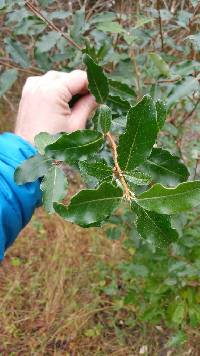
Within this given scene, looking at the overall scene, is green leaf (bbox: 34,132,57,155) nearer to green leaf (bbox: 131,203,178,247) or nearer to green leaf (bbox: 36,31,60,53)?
green leaf (bbox: 131,203,178,247)

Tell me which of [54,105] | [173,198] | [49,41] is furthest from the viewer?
[49,41]

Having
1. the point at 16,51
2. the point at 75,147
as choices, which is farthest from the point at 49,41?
the point at 75,147

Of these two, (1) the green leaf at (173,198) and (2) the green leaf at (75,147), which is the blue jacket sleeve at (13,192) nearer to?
(2) the green leaf at (75,147)

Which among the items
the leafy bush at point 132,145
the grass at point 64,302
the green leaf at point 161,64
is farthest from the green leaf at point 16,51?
the grass at point 64,302

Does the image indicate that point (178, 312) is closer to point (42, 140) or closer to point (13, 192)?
point (13, 192)

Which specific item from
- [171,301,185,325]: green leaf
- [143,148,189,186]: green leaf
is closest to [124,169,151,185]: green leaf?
[143,148,189,186]: green leaf

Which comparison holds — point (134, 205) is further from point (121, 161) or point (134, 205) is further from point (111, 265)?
point (111, 265)

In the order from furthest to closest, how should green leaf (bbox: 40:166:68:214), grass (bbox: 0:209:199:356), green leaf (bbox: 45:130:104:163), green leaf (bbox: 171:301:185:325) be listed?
grass (bbox: 0:209:199:356) < green leaf (bbox: 171:301:185:325) < green leaf (bbox: 40:166:68:214) < green leaf (bbox: 45:130:104:163)
